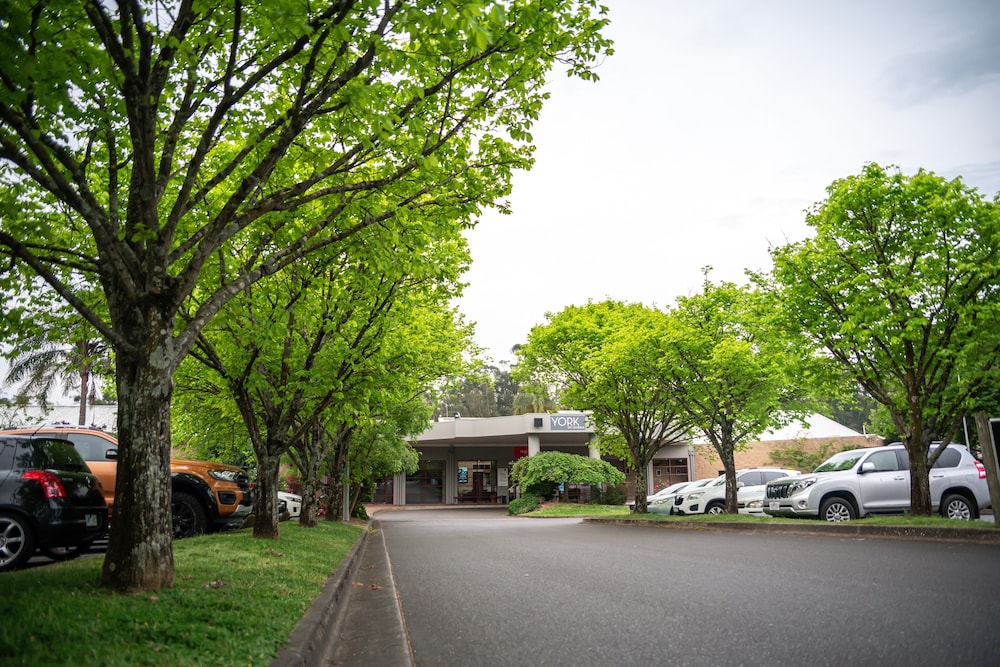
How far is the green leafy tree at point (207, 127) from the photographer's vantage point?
549 cm

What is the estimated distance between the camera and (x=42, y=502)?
7109 millimetres

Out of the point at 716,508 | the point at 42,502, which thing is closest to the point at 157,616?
the point at 42,502

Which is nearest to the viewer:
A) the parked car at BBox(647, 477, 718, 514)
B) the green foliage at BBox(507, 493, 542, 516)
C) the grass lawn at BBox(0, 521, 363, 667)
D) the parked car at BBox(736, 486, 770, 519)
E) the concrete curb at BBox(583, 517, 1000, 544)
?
the grass lawn at BBox(0, 521, 363, 667)

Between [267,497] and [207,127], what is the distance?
22.6 ft

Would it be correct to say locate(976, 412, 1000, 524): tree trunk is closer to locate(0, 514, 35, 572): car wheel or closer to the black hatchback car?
the black hatchback car

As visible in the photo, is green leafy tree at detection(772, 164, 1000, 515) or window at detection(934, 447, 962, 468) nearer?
green leafy tree at detection(772, 164, 1000, 515)

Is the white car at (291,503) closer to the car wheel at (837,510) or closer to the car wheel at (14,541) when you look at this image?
the car wheel at (14,541)

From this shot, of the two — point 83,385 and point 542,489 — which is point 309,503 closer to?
point 83,385

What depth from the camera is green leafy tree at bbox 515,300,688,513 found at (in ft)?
67.6

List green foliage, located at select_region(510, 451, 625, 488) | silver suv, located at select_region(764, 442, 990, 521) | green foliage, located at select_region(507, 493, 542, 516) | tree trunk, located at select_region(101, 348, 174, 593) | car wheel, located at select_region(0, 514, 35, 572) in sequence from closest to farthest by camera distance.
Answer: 1. tree trunk, located at select_region(101, 348, 174, 593)
2. car wheel, located at select_region(0, 514, 35, 572)
3. silver suv, located at select_region(764, 442, 990, 521)
4. green foliage, located at select_region(510, 451, 625, 488)
5. green foliage, located at select_region(507, 493, 542, 516)

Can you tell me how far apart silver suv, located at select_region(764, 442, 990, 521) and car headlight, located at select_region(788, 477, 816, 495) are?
0.03m

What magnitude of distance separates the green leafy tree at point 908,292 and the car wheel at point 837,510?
4.59 feet

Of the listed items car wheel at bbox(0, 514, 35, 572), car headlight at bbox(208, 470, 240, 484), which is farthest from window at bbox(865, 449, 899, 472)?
car wheel at bbox(0, 514, 35, 572)

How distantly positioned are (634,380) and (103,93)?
17.8m
